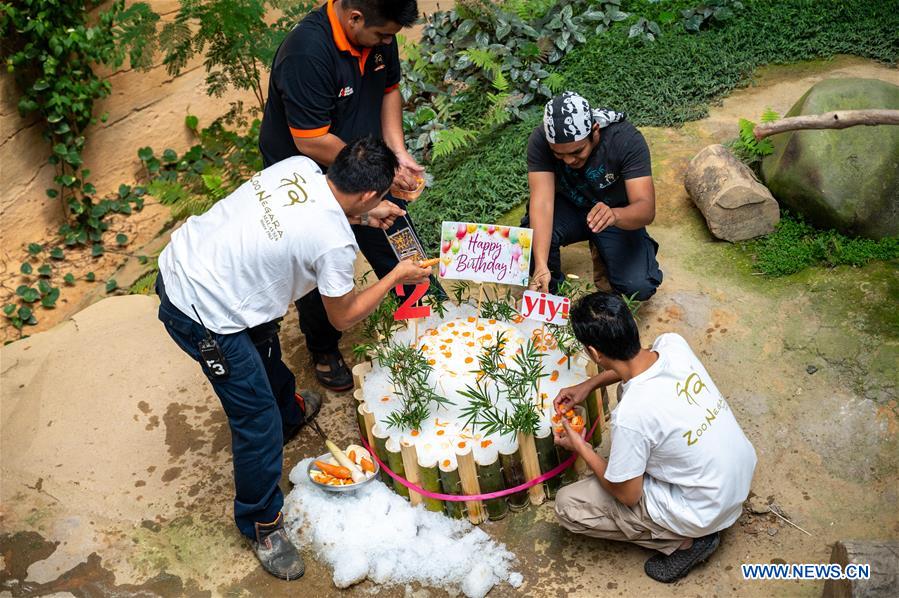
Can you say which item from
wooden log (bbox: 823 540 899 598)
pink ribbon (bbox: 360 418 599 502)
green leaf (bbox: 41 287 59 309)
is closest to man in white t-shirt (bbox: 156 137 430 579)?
pink ribbon (bbox: 360 418 599 502)

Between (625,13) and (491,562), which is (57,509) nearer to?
(491,562)

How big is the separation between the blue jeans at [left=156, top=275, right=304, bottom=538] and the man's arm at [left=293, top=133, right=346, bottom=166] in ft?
3.00

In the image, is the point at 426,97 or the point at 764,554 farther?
the point at 426,97

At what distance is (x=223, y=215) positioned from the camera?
3.22 meters

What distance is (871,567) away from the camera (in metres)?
2.70

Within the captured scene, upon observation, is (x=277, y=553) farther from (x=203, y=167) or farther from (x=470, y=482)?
(x=203, y=167)

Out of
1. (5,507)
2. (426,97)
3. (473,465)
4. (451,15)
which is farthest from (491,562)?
(451,15)

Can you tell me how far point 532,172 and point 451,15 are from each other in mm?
3302

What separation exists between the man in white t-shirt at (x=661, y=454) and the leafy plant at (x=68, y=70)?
164 inches

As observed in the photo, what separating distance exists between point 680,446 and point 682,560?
57 cm

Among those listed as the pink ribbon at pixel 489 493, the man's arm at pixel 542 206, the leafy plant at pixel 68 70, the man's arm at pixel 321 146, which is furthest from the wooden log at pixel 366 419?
the leafy plant at pixel 68 70

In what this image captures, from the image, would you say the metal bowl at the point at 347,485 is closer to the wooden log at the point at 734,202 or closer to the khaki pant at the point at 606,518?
the khaki pant at the point at 606,518

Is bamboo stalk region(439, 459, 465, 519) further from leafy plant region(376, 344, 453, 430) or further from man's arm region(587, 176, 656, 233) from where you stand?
man's arm region(587, 176, 656, 233)

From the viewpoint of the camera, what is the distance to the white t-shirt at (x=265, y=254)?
305cm
